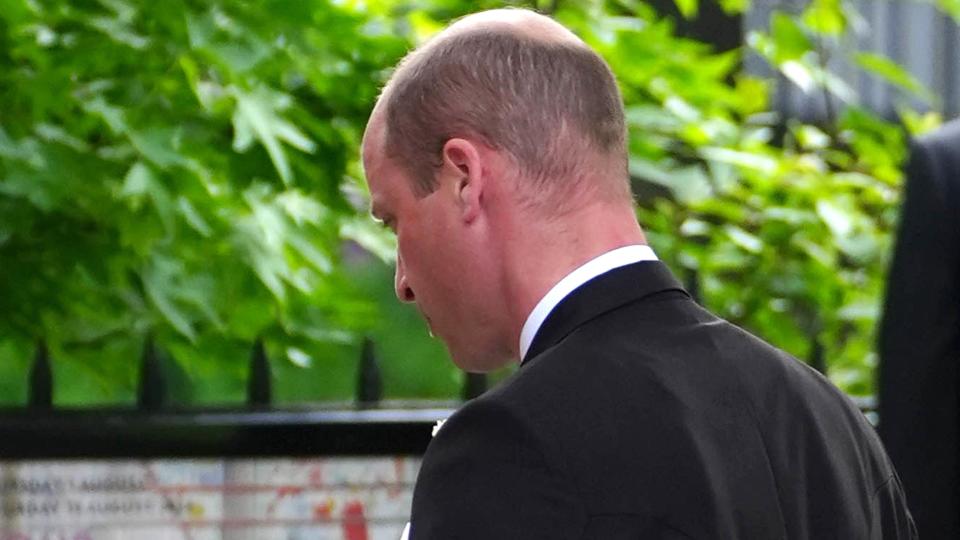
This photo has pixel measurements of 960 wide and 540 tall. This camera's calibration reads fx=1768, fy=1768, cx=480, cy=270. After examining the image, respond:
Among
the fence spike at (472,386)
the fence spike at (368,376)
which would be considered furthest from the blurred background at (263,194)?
the fence spike at (472,386)

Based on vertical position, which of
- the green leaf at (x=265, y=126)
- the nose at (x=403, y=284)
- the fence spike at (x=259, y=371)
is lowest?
the fence spike at (x=259, y=371)

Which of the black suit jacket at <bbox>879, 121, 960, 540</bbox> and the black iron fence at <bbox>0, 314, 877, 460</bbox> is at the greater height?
the black suit jacket at <bbox>879, 121, 960, 540</bbox>

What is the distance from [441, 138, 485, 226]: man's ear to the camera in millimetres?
1752

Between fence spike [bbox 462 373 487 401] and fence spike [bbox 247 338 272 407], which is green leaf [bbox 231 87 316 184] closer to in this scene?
fence spike [bbox 247 338 272 407]

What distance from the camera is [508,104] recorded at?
1.77 metres

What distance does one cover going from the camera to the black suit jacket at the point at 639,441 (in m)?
1.60

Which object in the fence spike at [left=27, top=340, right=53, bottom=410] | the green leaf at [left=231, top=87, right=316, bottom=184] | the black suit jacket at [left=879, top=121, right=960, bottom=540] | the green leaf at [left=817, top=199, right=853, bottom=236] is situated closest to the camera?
the black suit jacket at [left=879, top=121, right=960, bottom=540]

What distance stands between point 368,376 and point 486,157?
1.76 meters

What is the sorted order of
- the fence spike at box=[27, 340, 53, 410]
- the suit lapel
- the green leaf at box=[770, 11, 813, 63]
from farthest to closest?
the green leaf at box=[770, 11, 813, 63] < the fence spike at box=[27, 340, 53, 410] < the suit lapel

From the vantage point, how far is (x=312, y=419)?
3.23 metres

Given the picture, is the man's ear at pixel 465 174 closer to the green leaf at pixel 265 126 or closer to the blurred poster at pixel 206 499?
the green leaf at pixel 265 126

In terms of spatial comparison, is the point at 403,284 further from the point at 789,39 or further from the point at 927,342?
the point at 789,39

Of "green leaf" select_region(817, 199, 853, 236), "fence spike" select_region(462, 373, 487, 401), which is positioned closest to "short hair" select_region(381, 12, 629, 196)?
"fence spike" select_region(462, 373, 487, 401)

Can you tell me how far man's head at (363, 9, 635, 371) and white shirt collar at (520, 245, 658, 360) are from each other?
15 mm
